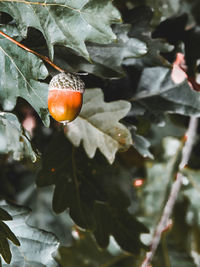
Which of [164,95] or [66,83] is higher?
[66,83]

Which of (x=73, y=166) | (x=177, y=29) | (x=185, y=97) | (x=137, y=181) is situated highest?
(x=177, y=29)

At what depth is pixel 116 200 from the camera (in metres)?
1.01

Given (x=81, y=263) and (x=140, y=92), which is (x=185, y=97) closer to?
(x=140, y=92)

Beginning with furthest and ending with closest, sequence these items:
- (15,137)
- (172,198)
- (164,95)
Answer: (172,198), (164,95), (15,137)

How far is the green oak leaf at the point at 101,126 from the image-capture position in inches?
31.5

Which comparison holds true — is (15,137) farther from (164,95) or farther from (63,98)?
(164,95)

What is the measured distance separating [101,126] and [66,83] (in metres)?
0.22

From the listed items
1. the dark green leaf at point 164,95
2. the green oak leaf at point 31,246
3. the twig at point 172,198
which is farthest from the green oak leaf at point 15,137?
the twig at point 172,198

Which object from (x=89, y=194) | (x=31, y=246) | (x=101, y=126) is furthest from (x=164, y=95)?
(x=31, y=246)

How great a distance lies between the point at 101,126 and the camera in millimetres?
834

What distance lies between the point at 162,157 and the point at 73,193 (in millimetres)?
386

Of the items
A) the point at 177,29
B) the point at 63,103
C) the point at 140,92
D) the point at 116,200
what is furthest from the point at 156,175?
the point at 63,103

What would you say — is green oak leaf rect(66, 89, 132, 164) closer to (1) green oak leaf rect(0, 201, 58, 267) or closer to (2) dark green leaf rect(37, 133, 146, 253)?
(2) dark green leaf rect(37, 133, 146, 253)

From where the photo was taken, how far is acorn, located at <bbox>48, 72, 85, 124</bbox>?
630mm
